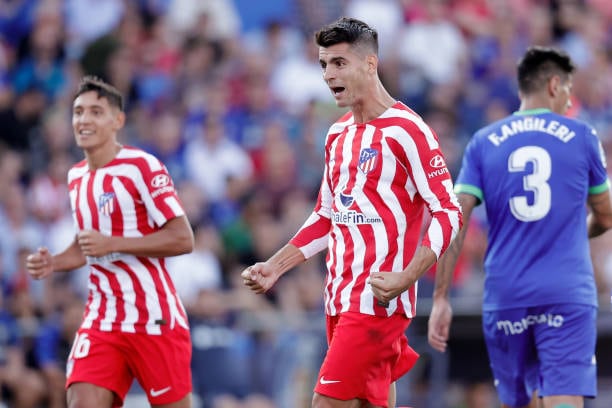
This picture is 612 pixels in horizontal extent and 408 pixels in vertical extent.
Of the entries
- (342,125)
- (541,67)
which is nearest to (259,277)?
(342,125)

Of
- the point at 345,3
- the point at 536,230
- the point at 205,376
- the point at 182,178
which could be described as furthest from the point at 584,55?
the point at 536,230

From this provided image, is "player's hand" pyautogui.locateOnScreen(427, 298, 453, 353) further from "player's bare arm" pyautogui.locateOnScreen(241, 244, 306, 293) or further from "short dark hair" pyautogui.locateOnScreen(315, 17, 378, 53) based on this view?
"short dark hair" pyautogui.locateOnScreen(315, 17, 378, 53)

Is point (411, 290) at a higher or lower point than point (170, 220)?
lower

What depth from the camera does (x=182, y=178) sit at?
1352cm

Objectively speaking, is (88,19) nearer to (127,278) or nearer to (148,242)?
(127,278)

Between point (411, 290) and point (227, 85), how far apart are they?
29.0 ft

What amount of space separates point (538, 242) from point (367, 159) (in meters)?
1.67

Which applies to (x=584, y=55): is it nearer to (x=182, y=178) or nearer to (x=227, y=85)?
(x=227, y=85)

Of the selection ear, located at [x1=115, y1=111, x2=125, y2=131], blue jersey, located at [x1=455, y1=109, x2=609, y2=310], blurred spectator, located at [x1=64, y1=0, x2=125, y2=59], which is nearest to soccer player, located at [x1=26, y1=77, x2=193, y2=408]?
ear, located at [x1=115, y1=111, x2=125, y2=131]

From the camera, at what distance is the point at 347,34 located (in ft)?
21.2

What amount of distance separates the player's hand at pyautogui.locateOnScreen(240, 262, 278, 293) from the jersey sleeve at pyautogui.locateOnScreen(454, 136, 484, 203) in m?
1.86

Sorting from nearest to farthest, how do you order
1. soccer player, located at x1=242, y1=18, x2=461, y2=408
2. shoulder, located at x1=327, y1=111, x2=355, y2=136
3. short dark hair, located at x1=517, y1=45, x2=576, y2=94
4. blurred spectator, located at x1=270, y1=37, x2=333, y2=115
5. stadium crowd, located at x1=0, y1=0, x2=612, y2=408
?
soccer player, located at x1=242, y1=18, x2=461, y2=408 < shoulder, located at x1=327, y1=111, x2=355, y2=136 < short dark hair, located at x1=517, y1=45, x2=576, y2=94 < stadium crowd, located at x1=0, y1=0, x2=612, y2=408 < blurred spectator, located at x1=270, y1=37, x2=333, y2=115

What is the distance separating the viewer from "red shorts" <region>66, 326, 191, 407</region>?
761cm

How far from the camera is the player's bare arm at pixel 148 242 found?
24.5ft
